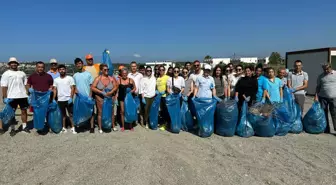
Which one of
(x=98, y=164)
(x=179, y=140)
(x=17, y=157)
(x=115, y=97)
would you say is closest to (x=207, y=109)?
(x=179, y=140)

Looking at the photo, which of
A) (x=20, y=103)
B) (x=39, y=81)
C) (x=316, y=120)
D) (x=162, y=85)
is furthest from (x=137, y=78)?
A: (x=316, y=120)

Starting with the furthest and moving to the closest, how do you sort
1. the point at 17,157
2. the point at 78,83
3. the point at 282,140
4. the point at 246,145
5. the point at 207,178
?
the point at 78,83
the point at 282,140
the point at 246,145
the point at 17,157
the point at 207,178

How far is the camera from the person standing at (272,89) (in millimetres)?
4637

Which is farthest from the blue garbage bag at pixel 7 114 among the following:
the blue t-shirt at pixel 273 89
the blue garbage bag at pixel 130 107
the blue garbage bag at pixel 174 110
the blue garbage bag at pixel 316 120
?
the blue garbage bag at pixel 316 120

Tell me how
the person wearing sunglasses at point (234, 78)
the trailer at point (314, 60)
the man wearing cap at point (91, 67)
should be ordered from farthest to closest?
the trailer at point (314, 60) < the man wearing cap at point (91, 67) < the person wearing sunglasses at point (234, 78)

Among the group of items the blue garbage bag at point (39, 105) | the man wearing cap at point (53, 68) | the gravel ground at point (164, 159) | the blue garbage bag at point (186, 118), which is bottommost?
the gravel ground at point (164, 159)

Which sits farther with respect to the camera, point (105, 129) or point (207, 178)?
point (105, 129)

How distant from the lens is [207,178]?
3.03 metres

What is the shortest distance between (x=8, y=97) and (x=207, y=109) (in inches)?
146

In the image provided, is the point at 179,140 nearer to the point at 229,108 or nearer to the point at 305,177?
the point at 229,108

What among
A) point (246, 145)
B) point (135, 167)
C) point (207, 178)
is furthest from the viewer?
point (246, 145)

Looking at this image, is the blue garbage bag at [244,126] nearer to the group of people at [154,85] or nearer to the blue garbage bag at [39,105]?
the group of people at [154,85]

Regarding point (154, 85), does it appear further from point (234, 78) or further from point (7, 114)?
point (7, 114)

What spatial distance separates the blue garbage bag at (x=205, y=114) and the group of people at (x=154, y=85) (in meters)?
0.16
